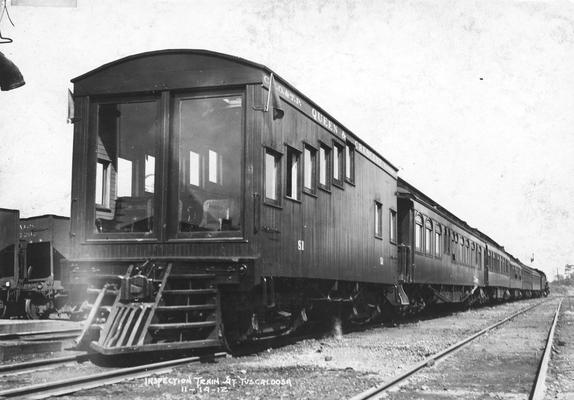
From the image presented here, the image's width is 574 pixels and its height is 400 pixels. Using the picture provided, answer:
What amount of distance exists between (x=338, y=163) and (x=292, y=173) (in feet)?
6.76

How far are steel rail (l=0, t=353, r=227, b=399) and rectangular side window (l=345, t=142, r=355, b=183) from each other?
4.87m

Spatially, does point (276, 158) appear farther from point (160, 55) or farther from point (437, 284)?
point (437, 284)

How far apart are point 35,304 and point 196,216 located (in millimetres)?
12474

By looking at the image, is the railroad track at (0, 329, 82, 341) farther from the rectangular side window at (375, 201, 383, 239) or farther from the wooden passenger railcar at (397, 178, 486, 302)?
the wooden passenger railcar at (397, 178, 486, 302)

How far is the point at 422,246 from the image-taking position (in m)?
17.1

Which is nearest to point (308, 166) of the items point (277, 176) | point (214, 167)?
point (277, 176)

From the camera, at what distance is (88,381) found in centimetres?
619

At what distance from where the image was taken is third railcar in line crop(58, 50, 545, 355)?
759 centimetres

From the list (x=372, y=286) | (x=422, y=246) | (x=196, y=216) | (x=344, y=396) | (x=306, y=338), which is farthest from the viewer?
(x=422, y=246)

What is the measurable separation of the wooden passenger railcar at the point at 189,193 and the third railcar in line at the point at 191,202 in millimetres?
14

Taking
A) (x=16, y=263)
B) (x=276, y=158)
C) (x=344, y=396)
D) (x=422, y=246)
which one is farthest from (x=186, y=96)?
(x=16, y=263)

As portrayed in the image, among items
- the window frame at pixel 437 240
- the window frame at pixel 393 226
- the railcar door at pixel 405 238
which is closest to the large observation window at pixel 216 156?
the window frame at pixel 393 226

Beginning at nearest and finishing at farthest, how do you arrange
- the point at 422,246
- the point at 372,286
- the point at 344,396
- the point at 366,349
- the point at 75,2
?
the point at 344,396, the point at 75,2, the point at 366,349, the point at 372,286, the point at 422,246

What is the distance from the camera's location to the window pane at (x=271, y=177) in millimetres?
8231
